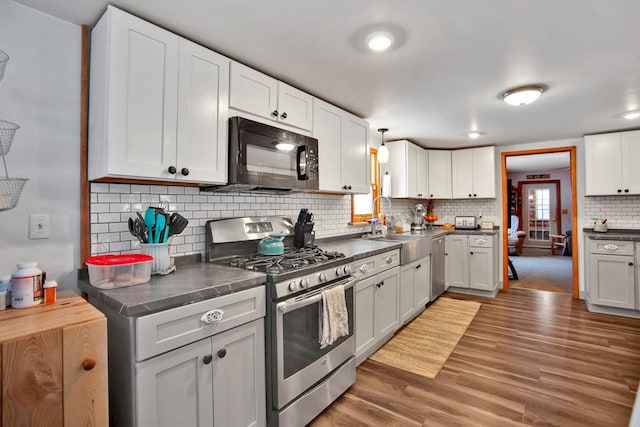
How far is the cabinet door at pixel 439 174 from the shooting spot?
17.1 feet

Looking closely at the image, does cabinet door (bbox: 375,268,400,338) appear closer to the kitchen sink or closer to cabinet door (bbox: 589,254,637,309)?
the kitchen sink

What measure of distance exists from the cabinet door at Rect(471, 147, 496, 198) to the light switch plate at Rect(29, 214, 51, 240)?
5.09 metres

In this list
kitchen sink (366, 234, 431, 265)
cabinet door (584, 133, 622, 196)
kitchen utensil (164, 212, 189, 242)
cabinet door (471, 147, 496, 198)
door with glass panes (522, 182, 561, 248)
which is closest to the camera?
kitchen utensil (164, 212, 189, 242)

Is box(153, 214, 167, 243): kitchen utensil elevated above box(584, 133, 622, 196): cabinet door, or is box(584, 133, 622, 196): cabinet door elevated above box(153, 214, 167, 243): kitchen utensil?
box(584, 133, 622, 196): cabinet door

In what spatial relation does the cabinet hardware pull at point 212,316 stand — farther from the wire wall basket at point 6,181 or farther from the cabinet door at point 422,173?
the cabinet door at point 422,173

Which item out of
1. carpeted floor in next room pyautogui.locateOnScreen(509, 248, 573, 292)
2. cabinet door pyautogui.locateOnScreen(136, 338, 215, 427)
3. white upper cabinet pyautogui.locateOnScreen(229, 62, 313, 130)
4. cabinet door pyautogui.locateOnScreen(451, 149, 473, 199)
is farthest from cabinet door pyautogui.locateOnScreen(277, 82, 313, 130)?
carpeted floor in next room pyautogui.locateOnScreen(509, 248, 573, 292)

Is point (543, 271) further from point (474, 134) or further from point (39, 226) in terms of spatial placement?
point (39, 226)

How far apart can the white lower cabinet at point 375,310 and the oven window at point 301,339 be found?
547mm

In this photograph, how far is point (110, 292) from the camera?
1.41m

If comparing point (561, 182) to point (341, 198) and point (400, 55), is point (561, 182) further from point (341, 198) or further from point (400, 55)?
point (400, 55)

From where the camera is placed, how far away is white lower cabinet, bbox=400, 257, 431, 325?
328 cm

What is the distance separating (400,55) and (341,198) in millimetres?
1776

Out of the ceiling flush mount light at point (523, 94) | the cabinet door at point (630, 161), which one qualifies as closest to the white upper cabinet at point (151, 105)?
the ceiling flush mount light at point (523, 94)

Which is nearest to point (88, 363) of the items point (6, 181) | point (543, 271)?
point (6, 181)
